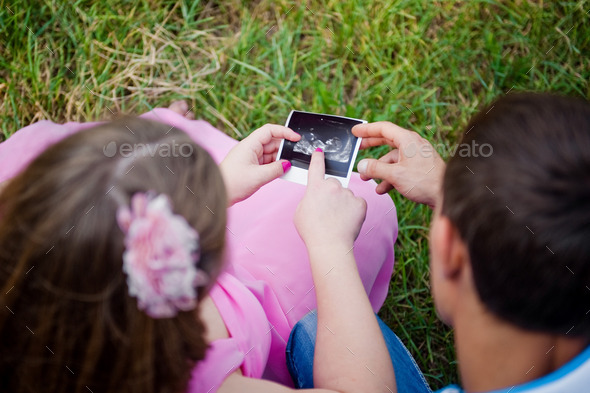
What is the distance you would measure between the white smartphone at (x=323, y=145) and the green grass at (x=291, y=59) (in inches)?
17.2

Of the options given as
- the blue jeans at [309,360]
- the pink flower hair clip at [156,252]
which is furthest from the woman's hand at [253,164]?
the pink flower hair clip at [156,252]

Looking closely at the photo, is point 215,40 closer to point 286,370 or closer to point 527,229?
point 286,370

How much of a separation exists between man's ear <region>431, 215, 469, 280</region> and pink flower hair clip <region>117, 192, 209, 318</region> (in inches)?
16.7

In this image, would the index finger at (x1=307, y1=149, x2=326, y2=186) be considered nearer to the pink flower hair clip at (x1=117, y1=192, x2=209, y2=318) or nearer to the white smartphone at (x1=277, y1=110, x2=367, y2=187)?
the white smartphone at (x1=277, y1=110, x2=367, y2=187)

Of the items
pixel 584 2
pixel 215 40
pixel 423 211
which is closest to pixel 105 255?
pixel 423 211

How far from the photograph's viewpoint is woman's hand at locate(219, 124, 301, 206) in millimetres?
1210

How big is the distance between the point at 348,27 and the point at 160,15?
30.0 inches

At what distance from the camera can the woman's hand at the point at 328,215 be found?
3.64ft

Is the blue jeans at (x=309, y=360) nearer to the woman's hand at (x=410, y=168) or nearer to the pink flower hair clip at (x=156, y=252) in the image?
the woman's hand at (x=410, y=168)

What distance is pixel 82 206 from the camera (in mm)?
666

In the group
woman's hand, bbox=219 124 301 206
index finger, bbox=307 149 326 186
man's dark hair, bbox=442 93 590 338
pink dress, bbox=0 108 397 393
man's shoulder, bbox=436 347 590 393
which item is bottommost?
pink dress, bbox=0 108 397 393

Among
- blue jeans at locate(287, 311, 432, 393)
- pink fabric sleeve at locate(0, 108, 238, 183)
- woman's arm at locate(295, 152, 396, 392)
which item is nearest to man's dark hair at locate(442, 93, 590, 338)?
woman's arm at locate(295, 152, 396, 392)

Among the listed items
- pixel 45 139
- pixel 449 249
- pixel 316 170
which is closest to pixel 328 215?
pixel 316 170

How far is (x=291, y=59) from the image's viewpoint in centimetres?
188
